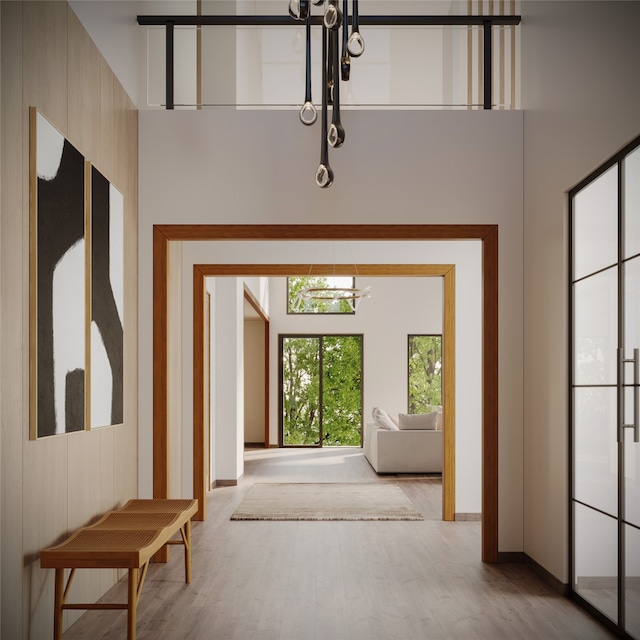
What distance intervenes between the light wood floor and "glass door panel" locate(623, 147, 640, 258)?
1786mm

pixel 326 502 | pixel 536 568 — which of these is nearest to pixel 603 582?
pixel 536 568

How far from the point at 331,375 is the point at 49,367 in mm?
10554

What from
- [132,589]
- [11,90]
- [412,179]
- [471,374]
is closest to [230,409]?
[471,374]

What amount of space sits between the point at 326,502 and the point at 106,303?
4.14 meters

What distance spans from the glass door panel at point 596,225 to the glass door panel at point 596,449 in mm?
627

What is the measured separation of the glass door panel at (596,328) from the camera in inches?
135

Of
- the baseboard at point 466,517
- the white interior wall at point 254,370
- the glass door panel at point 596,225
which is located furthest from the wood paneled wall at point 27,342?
the white interior wall at point 254,370

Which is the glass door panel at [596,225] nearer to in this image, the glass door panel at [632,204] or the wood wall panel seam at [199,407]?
the glass door panel at [632,204]

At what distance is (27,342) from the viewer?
2.93 meters

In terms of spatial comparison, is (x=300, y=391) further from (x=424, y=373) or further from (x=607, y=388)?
(x=607, y=388)

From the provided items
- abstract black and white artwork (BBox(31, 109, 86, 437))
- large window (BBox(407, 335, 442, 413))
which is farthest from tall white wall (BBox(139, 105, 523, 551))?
large window (BBox(407, 335, 442, 413))

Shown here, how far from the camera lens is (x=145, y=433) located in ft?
15.6

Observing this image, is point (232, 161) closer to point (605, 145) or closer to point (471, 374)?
point (605, 145)

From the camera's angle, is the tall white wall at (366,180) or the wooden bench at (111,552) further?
the tall white wall at (366,180)
